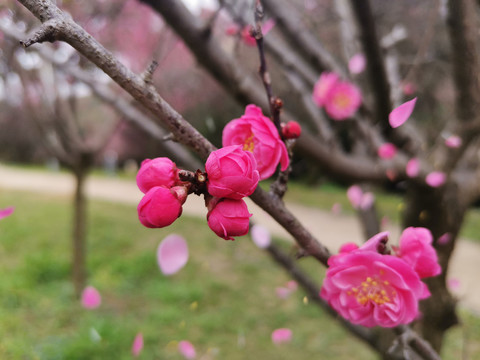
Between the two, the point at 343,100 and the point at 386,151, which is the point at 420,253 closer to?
the point at 386,151

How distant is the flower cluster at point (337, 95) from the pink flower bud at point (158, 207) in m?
1.79

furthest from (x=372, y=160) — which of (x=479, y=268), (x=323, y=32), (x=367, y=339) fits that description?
(x=323, y=32)

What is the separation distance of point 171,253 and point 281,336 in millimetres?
2846

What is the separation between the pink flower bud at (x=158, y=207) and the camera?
53 centimetres

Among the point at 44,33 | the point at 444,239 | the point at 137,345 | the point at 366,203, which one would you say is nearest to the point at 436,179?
the point at 444,239

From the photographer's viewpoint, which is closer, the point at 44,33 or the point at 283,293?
the point at 44,33

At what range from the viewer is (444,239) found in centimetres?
171

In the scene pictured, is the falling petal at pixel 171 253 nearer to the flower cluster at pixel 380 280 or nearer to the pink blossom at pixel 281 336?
the flower cluster at pixel 380 280

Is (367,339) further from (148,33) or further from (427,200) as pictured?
(148,33)

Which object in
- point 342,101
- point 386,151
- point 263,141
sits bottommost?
point 263,141

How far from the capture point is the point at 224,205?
1.78 feet

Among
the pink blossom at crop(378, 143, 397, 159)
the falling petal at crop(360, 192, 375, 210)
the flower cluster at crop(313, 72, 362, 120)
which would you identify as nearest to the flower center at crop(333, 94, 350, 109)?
the flower cluster at crop(313, 72, 362, 120)

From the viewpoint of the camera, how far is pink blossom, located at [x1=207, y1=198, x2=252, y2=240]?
0.54 metres

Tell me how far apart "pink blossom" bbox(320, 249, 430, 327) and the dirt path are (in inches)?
27.2
